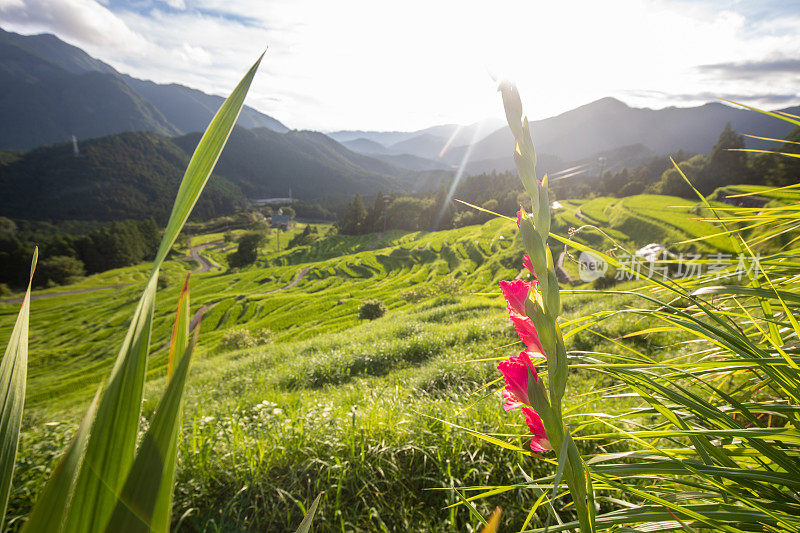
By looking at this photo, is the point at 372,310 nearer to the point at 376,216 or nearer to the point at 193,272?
the point at 376,216

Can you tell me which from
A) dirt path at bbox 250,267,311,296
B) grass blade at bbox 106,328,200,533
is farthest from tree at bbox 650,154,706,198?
dirt path at bbox 250,267,311,296

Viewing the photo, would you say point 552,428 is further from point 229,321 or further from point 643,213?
point 229,321

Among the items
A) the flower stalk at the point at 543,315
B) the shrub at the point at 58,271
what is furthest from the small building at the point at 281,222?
the flower stalk at the point at 543,315

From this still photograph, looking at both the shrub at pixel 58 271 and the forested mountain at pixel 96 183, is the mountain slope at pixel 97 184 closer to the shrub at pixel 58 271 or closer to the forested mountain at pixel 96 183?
the forested mountain at pixel 96 183

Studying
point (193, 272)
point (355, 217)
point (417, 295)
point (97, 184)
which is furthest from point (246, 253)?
point (97, 184)

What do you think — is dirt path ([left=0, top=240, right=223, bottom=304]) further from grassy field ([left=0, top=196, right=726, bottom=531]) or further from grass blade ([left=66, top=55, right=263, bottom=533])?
grass blade ([left=66, top=55, right=263, bottom=533])

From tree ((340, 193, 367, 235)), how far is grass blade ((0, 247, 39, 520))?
105 m

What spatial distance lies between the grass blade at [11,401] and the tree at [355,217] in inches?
4123

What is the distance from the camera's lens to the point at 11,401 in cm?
50

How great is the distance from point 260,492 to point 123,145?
213374 millimetres

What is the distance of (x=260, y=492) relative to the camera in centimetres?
291

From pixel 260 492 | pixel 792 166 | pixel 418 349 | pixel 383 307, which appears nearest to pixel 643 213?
pixel 792 166

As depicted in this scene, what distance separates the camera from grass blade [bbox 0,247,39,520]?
479mm

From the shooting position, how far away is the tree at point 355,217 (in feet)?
341
